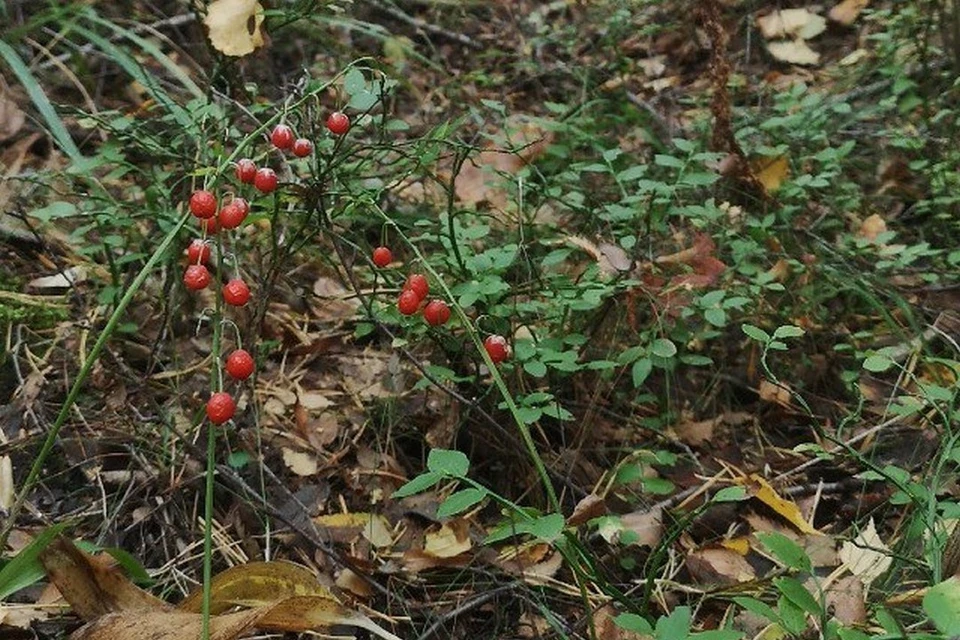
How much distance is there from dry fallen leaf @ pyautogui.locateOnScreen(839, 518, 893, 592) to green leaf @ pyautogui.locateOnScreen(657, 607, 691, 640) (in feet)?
1.33

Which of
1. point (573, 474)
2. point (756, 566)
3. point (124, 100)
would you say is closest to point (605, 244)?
point (573, 474)

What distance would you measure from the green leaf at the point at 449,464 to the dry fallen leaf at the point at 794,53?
2409mm

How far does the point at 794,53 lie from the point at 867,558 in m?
2.14

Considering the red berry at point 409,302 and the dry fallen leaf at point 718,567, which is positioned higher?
the red berry at point 409,302

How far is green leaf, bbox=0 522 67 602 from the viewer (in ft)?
3.92

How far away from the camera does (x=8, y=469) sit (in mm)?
1502

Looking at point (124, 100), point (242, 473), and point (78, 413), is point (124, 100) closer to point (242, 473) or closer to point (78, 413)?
point (78, 413)

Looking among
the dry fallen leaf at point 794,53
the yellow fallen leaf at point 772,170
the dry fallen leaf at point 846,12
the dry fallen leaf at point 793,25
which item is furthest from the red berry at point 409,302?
the dry fallen leaf at point 846,12

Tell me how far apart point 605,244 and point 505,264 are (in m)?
0.25

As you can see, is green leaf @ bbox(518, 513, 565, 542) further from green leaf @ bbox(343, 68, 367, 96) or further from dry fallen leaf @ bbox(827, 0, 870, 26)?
dry fallen leaf @ bbox(827, 0, 870, 26)

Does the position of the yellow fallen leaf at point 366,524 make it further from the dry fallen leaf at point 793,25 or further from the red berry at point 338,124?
the dry fallen leaf at point 793,25

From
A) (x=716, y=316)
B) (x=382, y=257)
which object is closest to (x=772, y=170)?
(x=716, y=316)

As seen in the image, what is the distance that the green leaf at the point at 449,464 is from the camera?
110 cm

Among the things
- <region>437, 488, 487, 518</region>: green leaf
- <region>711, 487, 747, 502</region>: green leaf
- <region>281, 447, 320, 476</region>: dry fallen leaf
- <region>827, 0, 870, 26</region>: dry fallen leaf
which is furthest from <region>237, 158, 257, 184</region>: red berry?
<region>827, 0, 870, 26</region>: dry fallen leaf
